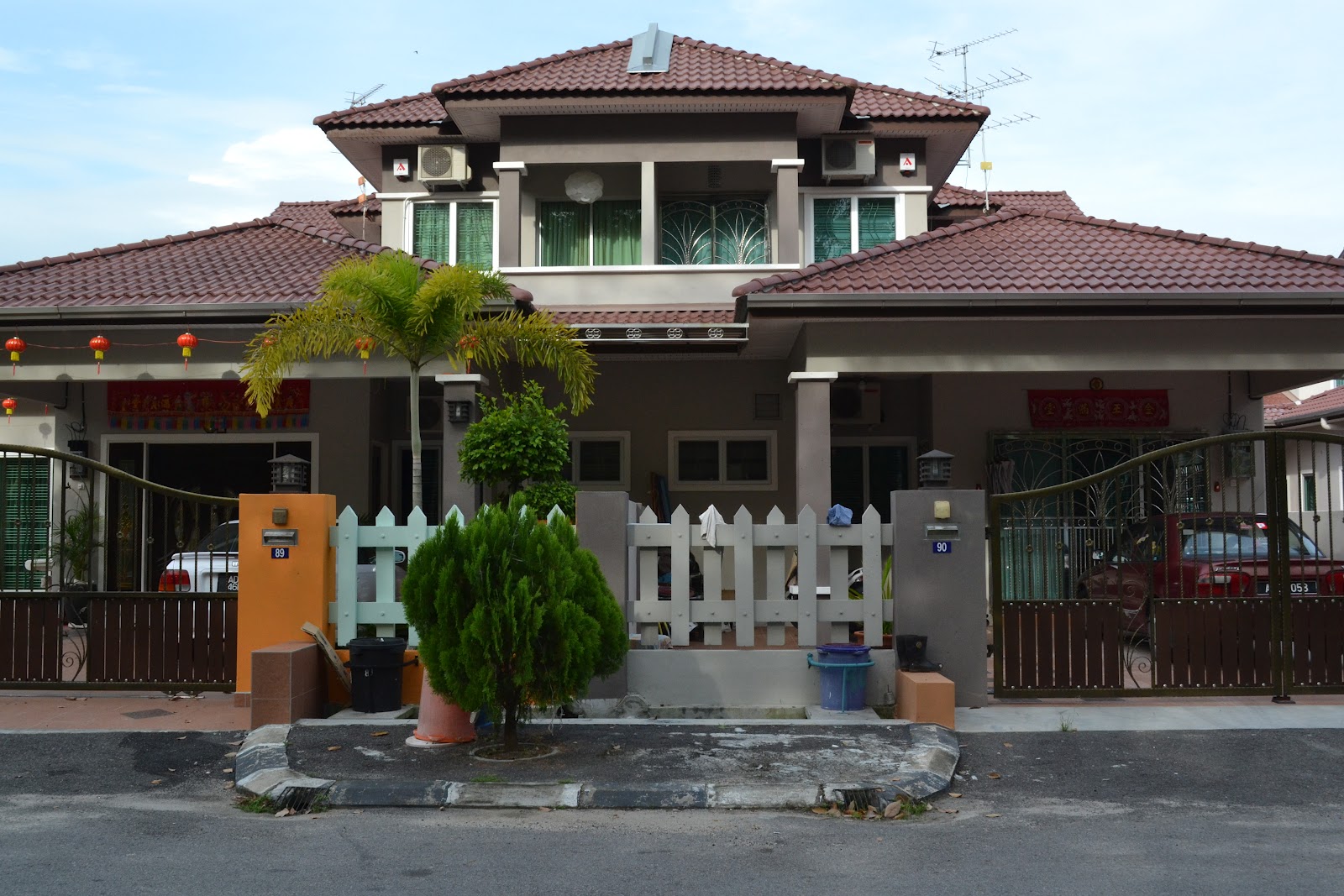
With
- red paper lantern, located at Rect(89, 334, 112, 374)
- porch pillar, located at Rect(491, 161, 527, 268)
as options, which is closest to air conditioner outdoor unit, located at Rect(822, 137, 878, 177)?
porch pillar, located at Rect(491, 161, 527, 268)

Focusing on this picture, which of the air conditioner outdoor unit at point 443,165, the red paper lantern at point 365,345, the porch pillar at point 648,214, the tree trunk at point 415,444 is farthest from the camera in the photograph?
the air conditioner outdoor unit at point 443,165

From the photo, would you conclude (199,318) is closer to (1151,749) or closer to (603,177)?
(603,177)

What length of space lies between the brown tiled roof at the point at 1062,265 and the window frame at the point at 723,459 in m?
3.55

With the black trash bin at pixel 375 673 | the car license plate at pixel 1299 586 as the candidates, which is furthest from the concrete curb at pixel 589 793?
the car license plate at pixel 1299 586

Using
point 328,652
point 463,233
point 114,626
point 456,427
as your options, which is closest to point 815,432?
point 456,427

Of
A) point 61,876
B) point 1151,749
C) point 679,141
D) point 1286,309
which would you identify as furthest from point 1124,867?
point 679,141

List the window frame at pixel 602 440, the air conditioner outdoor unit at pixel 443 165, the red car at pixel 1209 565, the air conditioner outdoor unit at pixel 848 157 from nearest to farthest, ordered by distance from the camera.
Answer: the red car at pixel 1209 565, the air conditioner outdoor unit at pixel 848 157, the air conditioner outdoor unit at pixel 443 165, the window frame at pixel 602 440

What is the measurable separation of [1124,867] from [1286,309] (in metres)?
9.10

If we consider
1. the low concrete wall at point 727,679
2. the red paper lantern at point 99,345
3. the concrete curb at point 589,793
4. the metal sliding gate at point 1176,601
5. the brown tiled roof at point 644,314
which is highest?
the brown tiled roof at point 644,314

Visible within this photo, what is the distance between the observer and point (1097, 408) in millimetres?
15914

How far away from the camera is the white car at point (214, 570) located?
32.1 feet

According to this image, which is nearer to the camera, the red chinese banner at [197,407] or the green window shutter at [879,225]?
the red chinese banner at [197,407]

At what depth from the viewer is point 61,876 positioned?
A: 526 cm

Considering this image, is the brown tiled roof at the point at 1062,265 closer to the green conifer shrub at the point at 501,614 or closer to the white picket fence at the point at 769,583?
the white picket fence at the point at 769,583
